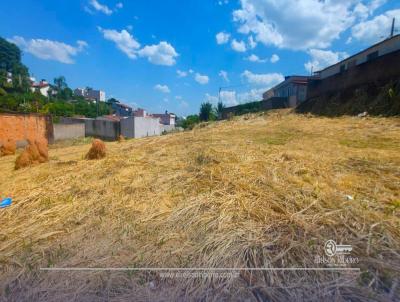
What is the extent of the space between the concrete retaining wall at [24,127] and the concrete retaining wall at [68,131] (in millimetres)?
5452

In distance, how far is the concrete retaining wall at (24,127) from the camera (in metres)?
13.3

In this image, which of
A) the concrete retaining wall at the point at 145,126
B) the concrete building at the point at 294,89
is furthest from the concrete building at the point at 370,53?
the concrete retaining wall at the point at 145,126

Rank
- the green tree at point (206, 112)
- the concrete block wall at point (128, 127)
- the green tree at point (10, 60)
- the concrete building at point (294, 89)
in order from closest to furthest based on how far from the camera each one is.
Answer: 1. the concrete building at point (294, 89)
2. the concrete block wall at point (128, 127)
3. the green tree at point (206, 112)
4. the green tree at point (10, 60)

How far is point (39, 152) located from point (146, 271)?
6.25 meters

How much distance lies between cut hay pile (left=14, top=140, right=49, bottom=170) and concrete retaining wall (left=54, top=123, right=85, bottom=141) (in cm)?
1745

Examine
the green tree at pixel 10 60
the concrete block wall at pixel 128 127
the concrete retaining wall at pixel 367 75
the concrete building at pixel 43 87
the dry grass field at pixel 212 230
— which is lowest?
the dry grass field at pixel 212 230

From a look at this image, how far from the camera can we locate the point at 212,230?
206 cm

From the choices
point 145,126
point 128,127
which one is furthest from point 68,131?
point 145,126

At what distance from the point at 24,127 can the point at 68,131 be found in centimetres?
881

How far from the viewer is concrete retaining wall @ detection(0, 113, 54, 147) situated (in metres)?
13.3

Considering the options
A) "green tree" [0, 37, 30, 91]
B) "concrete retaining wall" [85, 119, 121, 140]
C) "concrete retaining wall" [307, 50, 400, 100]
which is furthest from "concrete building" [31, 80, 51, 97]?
"concrete retaining wall" [307, 50, 400, 100]

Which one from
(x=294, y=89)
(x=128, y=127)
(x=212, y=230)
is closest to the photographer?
(x=212, y=230)

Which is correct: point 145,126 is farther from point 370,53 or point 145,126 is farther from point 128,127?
point 370,53

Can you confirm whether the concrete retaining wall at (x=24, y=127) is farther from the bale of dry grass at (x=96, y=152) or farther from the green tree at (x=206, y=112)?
the green tree at (x=206, y=112)
